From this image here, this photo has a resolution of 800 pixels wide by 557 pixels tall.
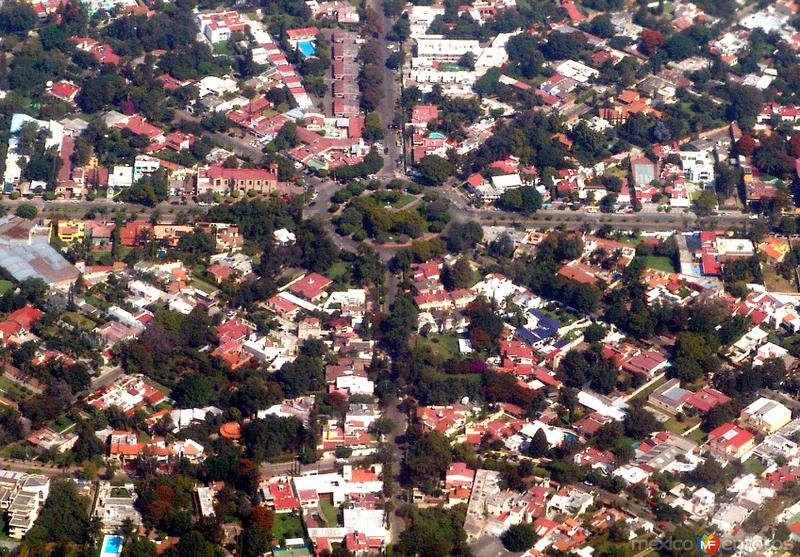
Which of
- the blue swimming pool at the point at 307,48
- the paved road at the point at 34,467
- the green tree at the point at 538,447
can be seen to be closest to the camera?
the paved road at the point at 34,467

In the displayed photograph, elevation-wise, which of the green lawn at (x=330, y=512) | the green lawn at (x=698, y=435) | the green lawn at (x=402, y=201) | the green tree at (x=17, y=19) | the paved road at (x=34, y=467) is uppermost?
the green tree at (x=17, y=19)

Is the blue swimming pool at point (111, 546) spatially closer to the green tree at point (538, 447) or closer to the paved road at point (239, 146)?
the green tree at point (538, 447)

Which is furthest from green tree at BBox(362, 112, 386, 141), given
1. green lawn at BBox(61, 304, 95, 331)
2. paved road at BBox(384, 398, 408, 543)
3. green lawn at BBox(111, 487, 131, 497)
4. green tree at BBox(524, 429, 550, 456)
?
green lawn at BBox(111, 487, 131, 497)

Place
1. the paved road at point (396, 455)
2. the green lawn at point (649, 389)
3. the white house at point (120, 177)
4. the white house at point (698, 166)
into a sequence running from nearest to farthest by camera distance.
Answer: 1. the paved road at point (396, 455)
2. the green lawn at point (649, 389)
3. the white house at point (120, 177)
4. the white house at point (698, 166)

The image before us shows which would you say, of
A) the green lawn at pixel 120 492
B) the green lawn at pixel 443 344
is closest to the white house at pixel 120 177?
the green lawn at pixel 443 344

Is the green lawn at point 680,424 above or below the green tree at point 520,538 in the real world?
below

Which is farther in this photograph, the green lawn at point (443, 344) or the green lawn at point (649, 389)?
the green lawn at point (443, 344)

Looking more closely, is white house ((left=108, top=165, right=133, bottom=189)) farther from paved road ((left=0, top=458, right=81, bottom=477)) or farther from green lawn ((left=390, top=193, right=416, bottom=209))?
paved road ((left=0, top=458, right=81, bottom=477))
